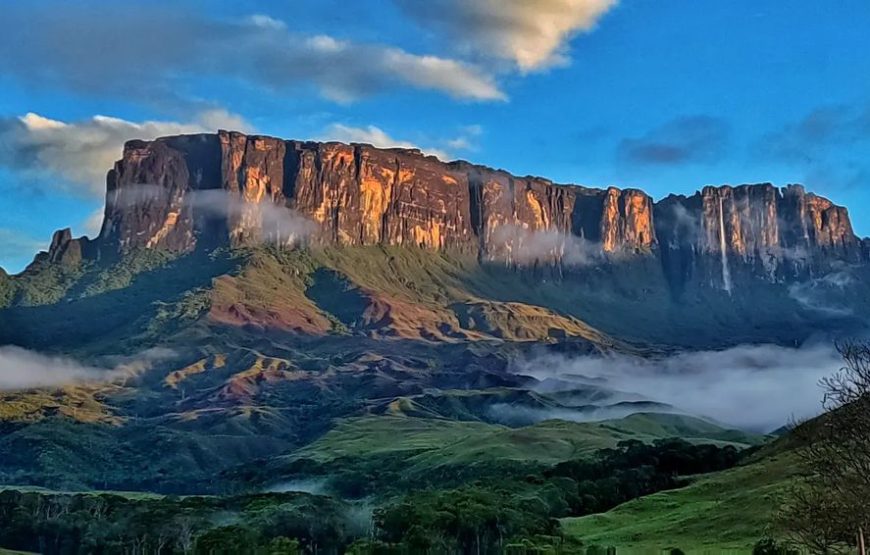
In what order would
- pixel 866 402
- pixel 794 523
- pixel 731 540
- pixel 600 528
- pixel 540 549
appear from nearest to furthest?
pixel 866 402, pixel 794 523, pixel 731 540, pixel 540 549, pixel 600 528

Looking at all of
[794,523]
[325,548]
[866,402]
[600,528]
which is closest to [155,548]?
[325,548]

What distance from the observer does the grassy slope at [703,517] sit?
11886cm

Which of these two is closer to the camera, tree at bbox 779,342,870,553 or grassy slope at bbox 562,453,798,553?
tree at bbox 779,342,870,553

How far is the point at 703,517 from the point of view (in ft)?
438

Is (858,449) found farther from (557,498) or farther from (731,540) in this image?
(557,498)

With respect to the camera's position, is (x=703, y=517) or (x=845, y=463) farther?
(x=703, y=517)

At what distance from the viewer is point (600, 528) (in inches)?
5714

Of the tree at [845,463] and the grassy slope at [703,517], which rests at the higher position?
the tree at [845,463]

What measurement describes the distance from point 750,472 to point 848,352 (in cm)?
10188

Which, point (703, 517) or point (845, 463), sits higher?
point (845, 463)

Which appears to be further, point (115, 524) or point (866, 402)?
point (115, 524)

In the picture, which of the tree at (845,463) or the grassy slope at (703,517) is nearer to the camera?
the tree at (845,463)

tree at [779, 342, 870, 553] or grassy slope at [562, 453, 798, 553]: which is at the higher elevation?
tree at [779, 342, 870, 553]

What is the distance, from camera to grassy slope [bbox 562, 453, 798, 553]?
11886cm
